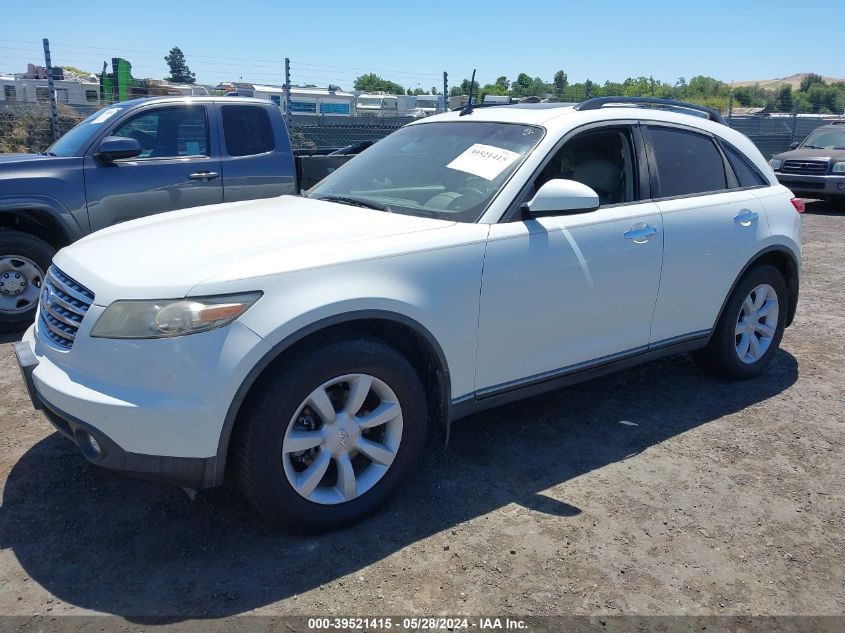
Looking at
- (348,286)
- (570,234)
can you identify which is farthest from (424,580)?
(570,234)

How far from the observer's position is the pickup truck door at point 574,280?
3.44 meters

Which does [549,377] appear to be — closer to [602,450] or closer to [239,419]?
[602,450]

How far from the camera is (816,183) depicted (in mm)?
14344

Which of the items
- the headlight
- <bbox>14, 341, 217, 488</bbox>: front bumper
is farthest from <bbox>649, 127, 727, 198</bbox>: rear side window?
<bbox>14, 341, 217, 488</bbox>: front bumper

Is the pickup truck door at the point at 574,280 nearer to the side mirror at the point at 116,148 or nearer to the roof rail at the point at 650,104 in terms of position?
the roof rail at the point at 650,104

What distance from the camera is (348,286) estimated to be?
2.94 m

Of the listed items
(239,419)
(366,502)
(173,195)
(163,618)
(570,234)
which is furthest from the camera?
(173,195)

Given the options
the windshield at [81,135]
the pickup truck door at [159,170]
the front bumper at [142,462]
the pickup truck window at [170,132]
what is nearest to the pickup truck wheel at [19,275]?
the pickup truck door at [159,170]

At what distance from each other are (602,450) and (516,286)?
44.8 inches

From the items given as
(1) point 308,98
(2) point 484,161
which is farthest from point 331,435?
(1) point 308,98

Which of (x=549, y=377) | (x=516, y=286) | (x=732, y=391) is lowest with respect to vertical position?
(x=732, y=391)

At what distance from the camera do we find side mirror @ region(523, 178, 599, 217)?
3492 millimetres

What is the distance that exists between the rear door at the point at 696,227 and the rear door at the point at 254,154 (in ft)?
12.7

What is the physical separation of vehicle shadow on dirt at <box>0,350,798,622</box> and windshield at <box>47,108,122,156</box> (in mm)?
3225
